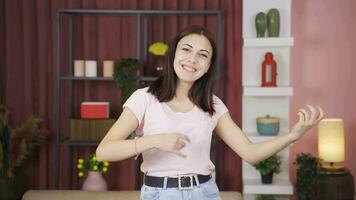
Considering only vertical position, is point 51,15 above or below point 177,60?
above

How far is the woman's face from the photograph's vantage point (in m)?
1.83

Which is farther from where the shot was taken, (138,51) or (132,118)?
(138,51)

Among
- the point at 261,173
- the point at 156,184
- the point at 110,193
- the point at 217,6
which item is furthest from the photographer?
the point at 217,6

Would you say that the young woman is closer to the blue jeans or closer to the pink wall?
the blue jeans

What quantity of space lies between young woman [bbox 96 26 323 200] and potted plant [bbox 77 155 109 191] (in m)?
2.70

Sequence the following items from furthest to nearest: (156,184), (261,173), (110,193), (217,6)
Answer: (217,6), (261,173), (110,193), (156,184)

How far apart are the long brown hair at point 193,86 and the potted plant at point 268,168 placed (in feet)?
8.11

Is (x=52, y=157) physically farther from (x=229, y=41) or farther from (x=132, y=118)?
(x=132, y=118)

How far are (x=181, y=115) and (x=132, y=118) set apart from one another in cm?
14

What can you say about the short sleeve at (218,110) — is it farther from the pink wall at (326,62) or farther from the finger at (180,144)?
the pink wall at (326,62)

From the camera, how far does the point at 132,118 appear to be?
178 centimetres

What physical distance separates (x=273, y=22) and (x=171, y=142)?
289 centimetres

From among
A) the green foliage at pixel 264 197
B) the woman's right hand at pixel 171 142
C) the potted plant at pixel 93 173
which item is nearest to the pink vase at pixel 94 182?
the potted plant at pixel 93 173

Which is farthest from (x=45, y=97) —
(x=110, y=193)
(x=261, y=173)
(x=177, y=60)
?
(x=177, y=60)
